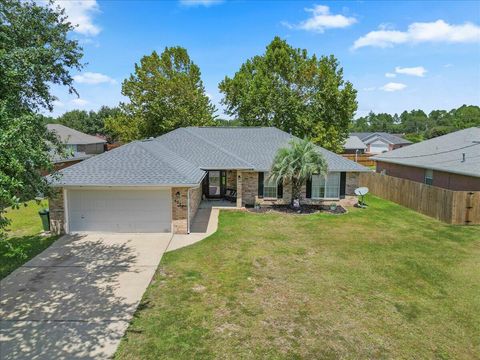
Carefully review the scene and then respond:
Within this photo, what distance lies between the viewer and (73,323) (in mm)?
7348

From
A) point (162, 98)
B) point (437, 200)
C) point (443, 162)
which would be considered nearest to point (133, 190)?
point (437, 200)

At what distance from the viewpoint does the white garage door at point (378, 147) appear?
2726 inches

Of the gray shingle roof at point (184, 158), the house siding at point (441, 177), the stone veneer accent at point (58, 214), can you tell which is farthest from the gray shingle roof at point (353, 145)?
the stone veneer accent at point (58, 214)

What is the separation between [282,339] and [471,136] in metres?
24.5

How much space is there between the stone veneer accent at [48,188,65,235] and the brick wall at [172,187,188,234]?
188 inches

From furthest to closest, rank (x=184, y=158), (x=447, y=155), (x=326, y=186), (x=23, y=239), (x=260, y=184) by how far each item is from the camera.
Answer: (x=447, y=155), (x=326, y=186), (x=260, y=184), (x=184, y=158), (x=23, y=239)

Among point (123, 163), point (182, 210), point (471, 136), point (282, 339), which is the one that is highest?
point (471, 136)

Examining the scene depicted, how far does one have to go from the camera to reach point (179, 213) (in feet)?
46.6

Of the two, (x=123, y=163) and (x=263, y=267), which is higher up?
(x=123, y=163)

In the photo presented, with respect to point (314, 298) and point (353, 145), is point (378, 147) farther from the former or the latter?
point (314, 298)

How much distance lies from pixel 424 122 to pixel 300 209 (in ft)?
419

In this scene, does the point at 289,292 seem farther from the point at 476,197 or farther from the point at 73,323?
the point at 476,197

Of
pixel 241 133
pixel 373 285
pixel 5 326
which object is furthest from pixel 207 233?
pixel 241 133

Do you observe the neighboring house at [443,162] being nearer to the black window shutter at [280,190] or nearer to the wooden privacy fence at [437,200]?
the wooden privacy fence at [437,200]
